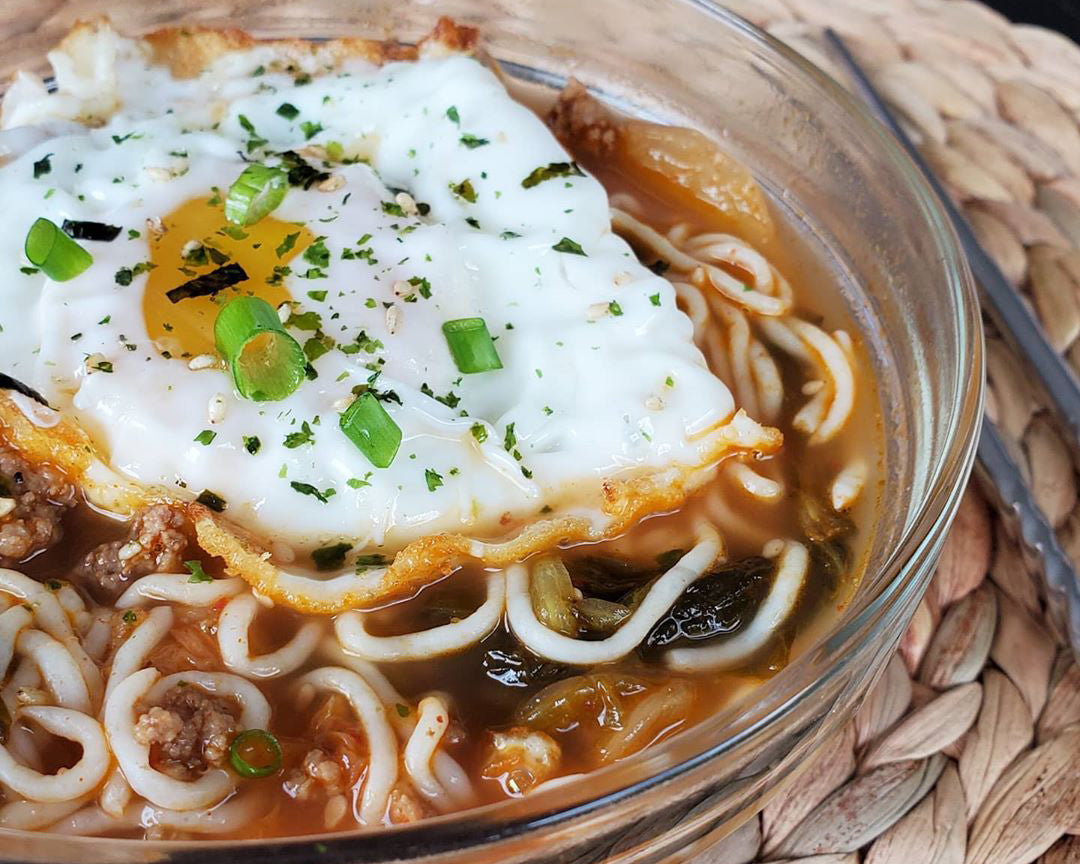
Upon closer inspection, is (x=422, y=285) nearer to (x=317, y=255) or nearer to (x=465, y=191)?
(x=317, y=255)

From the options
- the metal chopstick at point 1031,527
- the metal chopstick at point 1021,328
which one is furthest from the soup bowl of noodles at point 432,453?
the metal chopstick at point 1021,328

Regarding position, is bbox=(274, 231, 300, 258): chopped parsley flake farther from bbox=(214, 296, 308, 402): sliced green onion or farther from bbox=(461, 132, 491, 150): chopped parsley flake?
bbox=(461, 132, 491, 150): chopped parsley flake

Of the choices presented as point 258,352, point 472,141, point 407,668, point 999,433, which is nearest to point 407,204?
point 472,141

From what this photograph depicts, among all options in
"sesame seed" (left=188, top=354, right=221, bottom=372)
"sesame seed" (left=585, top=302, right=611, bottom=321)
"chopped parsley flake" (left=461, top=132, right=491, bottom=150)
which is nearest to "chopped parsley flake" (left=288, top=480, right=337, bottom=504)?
"sesame seed" (left=188, top=354, right=221, bottom=372)

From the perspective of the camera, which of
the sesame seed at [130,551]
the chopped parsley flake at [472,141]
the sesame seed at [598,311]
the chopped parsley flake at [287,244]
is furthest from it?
the chopped parsley flake at [472,141]

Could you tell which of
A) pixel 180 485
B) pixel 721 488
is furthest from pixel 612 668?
pixel 180 485

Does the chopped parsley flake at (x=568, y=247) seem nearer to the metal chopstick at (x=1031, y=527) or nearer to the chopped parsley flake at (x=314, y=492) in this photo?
the chopped parsley flake at (x=314, y=492)
